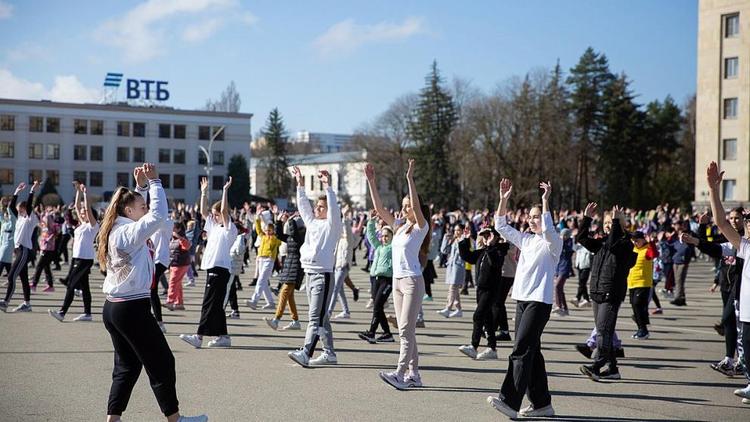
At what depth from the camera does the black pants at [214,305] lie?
11508 millimetres

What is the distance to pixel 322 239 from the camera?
400 inches

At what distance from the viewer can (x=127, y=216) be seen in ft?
22.7

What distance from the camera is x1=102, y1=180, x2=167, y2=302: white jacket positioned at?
6.67 m

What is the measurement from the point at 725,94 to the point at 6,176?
67.2m

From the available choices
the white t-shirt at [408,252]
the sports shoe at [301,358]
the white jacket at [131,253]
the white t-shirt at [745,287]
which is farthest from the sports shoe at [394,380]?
the white t-shirt at [745,287]

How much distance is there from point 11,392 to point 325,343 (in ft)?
11.8

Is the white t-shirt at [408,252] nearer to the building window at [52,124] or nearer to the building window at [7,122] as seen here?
the building window at [7,122]

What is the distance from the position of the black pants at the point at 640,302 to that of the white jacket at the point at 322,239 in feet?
19.2

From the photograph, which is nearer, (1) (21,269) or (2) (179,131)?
(1) (21,269)

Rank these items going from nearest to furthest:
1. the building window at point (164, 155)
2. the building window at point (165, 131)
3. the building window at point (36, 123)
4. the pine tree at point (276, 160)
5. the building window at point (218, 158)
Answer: the building window at point (36, 123), the building window at point (165, 131), the building window at point (164, 155), the building window at point (218, 158), the pine tree at point (276, 160)

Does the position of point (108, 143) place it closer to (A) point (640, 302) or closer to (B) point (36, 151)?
(B) point (36, 151)

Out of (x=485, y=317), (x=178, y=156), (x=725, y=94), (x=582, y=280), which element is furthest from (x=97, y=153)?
(x=485, y=317)

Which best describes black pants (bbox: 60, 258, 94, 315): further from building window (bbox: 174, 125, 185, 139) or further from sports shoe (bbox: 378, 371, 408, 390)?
building window (bbox: 174, 125, 185, 139)

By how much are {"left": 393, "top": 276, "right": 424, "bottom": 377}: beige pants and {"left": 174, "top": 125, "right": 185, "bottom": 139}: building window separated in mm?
85330
